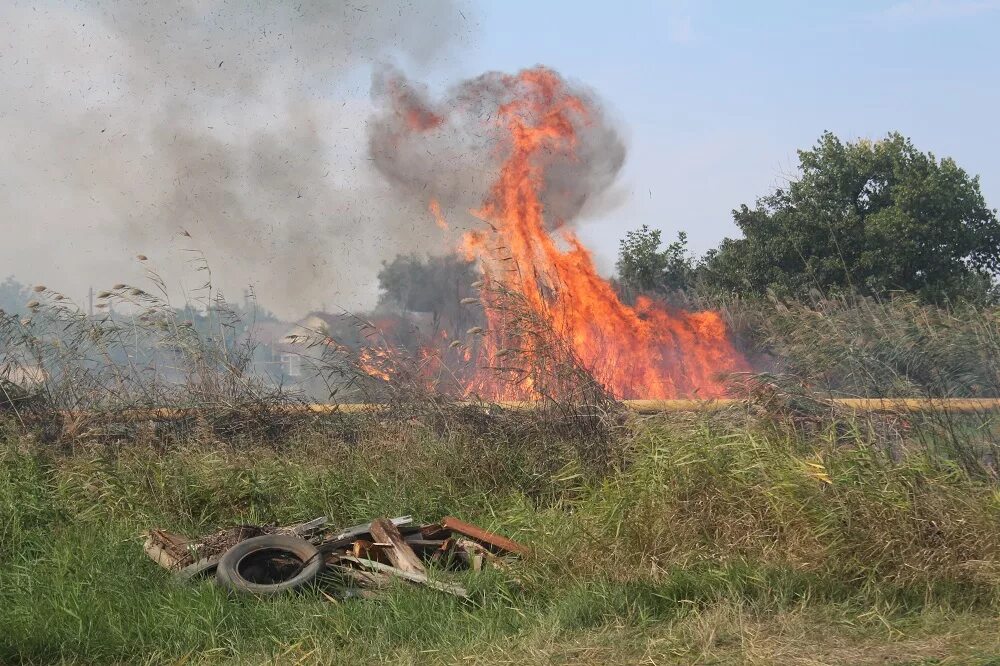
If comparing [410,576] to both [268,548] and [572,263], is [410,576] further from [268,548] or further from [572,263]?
[572,263]

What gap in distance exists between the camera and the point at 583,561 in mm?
5754

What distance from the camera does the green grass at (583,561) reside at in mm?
4781

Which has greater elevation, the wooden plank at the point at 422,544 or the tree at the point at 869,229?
the tree at the point at 869,229

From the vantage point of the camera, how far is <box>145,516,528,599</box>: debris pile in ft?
18.7

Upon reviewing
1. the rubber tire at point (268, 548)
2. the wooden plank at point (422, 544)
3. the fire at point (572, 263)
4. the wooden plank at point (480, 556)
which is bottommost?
the wooden plank at point (480, 556)

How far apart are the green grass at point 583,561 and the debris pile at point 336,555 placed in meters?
0.14

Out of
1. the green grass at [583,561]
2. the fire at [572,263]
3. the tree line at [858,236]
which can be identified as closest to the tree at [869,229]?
the tree line at [858,236]

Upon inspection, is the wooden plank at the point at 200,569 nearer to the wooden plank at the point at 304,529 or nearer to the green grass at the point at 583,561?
the green grass at the point at 583,561

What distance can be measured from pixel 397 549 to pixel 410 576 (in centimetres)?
42

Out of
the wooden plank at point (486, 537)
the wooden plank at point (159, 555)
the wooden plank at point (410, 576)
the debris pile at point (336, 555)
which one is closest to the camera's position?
the wooden plank at point (410, 576)

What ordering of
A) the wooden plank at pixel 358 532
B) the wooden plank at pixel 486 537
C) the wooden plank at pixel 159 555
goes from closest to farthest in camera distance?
the wooden plank at pixel 159 555, the wooden plank at pixel 486 537, the wooden plank at pixel 358 532

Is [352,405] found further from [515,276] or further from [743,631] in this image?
[743,631]

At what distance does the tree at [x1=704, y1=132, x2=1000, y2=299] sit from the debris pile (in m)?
18.1

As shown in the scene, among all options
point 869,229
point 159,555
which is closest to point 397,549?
point 159,555
